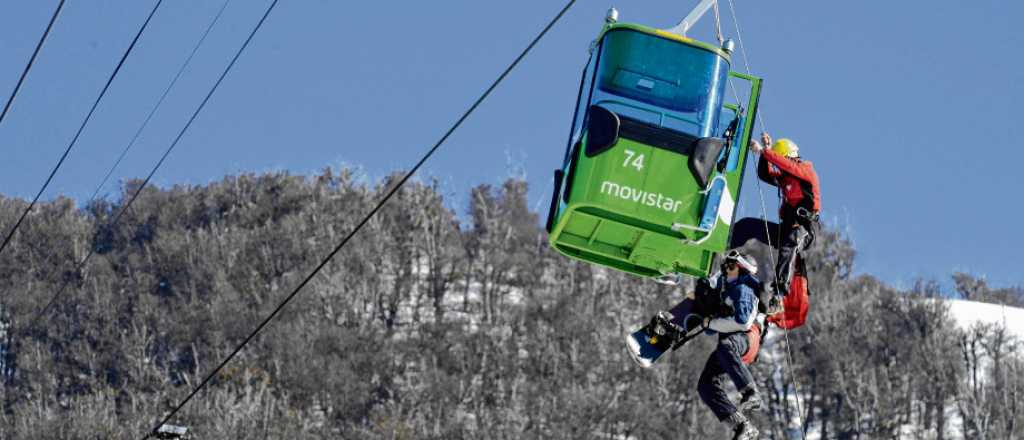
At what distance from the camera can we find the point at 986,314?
83500 mm

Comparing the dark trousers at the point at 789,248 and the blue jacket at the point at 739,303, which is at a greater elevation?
the dark trousers at the point at 789,248

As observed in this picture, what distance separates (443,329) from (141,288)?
1533cm

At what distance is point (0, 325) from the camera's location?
256ft

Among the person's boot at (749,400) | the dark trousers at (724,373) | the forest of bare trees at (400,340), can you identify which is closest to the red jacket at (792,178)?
the dark trousers at (724,373)

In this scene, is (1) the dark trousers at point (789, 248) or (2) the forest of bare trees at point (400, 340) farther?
(2) the forest of bare trees at point (400, 340)

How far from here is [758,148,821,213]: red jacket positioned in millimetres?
15719

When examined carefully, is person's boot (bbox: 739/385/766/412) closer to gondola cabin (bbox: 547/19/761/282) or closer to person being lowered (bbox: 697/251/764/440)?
person being lowered (bbox: 697/251/764/440)

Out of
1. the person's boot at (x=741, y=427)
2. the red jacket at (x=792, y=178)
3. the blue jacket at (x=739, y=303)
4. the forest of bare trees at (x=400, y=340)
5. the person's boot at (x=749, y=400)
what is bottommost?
the person's boot at (x=741, y=427)

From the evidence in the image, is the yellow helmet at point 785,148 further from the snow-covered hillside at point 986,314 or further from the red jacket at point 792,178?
the snow-covered hillside at point 986,314

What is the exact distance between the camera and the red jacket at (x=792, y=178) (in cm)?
1572

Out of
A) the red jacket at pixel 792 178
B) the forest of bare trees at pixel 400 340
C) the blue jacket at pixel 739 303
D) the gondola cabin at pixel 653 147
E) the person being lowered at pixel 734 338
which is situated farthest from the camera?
the forest of bare trees at pixel 400 340

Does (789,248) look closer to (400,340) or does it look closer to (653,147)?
(653,147)

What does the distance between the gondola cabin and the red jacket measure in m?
0.99

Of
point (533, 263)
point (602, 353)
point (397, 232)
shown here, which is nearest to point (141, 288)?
point (397, 232)
